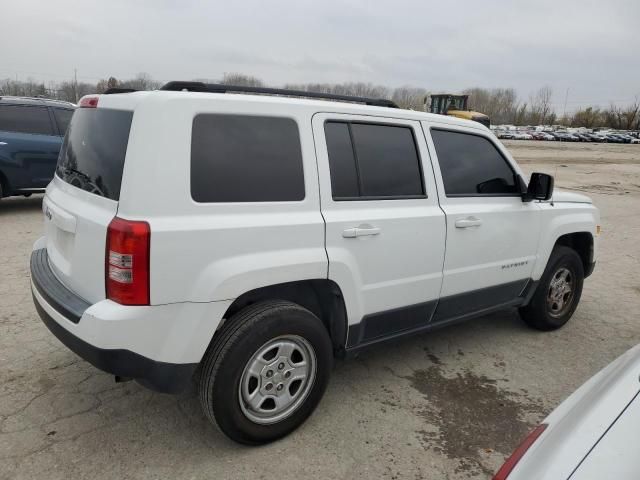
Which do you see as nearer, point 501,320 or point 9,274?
point 501,320

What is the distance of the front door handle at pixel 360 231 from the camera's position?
2842 mm

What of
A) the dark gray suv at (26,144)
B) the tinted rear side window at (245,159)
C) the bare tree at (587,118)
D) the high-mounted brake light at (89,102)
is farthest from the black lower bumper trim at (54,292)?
the bare tree at (587,118)

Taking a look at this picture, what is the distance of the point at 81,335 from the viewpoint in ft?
7.84

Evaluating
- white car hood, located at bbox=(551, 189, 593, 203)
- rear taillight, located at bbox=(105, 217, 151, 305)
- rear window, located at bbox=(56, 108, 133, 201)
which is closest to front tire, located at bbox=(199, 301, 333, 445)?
rear taillight, located at bbox=(105, 217, 151, 305)

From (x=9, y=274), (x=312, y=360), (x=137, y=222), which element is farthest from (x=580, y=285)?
(x=9, y=274)

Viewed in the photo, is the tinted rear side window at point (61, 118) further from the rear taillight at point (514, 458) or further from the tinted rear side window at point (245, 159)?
the rear taillight at point (514, 458)

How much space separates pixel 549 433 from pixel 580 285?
3465mm

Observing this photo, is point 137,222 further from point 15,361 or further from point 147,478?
point 15,361

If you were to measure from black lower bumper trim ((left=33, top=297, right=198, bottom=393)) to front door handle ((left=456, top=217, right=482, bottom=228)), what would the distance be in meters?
1.97

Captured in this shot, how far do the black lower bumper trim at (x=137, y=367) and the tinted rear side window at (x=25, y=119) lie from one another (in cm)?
724

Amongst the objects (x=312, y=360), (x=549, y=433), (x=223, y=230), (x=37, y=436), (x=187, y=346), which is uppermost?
(x=223, y=230)

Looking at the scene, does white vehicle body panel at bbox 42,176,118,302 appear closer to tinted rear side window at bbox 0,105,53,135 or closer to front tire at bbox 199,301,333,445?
front tire at bbox 199,301,333,445

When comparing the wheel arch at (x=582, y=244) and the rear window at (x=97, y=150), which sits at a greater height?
the rear window at (x=97, y=150)

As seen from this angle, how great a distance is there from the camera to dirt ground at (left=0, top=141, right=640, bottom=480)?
8.56ft
